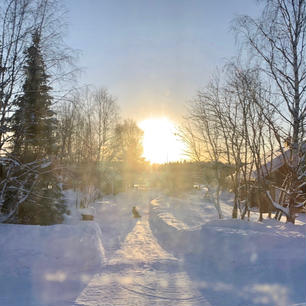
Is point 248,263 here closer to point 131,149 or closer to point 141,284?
point 141,284

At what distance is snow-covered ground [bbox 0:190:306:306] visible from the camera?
14.6 feet

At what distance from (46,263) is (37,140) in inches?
175

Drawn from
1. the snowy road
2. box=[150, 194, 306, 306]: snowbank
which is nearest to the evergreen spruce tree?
the snowy road

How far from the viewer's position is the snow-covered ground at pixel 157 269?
4.44m

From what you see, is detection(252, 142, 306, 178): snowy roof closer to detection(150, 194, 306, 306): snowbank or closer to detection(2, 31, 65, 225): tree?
detection(150, 194, 306, 306): snowbank

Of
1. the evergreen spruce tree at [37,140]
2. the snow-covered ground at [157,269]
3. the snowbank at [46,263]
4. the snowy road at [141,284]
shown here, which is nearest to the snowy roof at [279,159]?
the snow-covered ground at [157,269]

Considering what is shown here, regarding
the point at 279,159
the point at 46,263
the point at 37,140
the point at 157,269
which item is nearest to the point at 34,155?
the point at 37,140

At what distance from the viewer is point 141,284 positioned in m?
5.13

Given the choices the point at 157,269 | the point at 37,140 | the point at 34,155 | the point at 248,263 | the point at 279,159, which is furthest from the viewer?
the point at 279,159

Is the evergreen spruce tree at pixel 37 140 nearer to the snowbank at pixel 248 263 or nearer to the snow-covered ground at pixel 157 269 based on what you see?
the snow-covered ground at pixel 157 269

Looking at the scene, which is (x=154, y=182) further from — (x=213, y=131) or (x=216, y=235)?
(x=216, y=235)

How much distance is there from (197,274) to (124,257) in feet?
8.24

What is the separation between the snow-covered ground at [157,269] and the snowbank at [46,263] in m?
0.02

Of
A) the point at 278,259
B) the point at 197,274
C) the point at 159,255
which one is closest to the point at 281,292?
the point at 278,259
